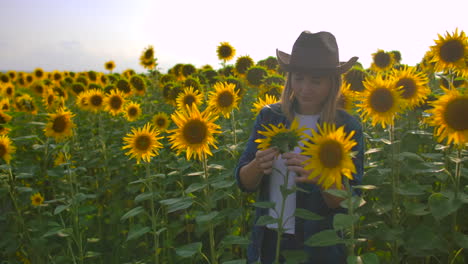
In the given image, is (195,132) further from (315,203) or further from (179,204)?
(315,203)

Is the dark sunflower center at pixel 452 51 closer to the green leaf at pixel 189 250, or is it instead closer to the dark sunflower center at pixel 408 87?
the dark sunflower center at pixel 408 87

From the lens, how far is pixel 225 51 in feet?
23.9

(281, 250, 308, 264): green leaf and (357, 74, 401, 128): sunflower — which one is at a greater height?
(357, 74, 401, 128): sunflower

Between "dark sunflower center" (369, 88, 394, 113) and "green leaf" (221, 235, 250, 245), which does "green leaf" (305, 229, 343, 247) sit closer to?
"green leaf" (221, 235, 250, 245)

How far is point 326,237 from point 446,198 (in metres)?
1.09

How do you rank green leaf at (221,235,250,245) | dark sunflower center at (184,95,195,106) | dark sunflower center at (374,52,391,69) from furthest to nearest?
1. dark sunflower center at (374,52,391,69)
2. dark sunflower center at (184,95,195,106)
3. green leaf at (221,235,250,245)

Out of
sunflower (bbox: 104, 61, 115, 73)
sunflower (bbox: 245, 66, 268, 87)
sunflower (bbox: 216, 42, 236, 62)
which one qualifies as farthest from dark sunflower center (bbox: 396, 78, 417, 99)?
sunflower (bbox: 104, 61, 115, 73)

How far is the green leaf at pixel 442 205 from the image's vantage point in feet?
7.93

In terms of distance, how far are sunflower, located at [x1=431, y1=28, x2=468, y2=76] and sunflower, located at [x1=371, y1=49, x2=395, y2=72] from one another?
12.7ft

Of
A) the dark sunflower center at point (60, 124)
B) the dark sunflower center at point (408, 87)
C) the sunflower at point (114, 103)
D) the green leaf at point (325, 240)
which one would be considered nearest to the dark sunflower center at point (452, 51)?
the dark sunflower center at point (408, 87)

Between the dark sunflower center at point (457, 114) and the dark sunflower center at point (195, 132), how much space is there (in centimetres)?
149

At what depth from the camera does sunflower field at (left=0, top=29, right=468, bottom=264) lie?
2602 mm

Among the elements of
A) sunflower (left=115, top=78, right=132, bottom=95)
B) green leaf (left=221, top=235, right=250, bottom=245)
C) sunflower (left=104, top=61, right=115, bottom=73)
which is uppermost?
sunflower (left=104, top=61, right=115, bottom=73)

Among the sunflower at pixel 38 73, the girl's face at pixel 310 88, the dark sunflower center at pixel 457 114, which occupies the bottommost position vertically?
the dark sunflower center at pixel 457 114
